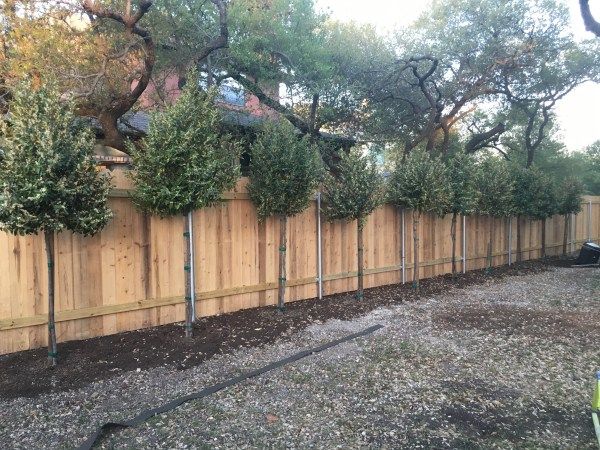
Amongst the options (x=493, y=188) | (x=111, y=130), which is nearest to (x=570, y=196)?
(x=493, y=188)

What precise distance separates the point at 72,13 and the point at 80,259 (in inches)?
167

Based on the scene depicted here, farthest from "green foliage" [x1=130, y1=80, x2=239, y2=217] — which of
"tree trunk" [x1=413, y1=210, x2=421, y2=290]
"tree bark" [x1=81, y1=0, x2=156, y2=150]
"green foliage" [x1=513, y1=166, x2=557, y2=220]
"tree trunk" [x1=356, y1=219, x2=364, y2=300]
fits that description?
"green foliage" [x1=513, y1=166, x2=557, y2=220]

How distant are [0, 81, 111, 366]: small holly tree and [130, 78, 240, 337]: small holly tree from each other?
65 cm

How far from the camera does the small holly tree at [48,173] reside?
4121 millimetres

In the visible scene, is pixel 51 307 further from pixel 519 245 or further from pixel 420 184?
pixel 519 245

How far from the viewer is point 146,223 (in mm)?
5820

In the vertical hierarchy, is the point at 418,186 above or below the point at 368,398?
above

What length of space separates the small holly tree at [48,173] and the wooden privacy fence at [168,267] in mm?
456

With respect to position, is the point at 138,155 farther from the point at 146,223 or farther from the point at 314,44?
A: the point at 314,44

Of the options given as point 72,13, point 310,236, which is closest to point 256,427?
point 310,236

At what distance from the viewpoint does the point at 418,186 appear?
28.0ft

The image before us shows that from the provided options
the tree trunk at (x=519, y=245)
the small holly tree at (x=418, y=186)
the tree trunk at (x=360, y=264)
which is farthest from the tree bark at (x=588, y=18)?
the tree trunk at (x=360, y=264)

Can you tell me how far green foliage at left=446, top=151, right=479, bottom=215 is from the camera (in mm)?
9539

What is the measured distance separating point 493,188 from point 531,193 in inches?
91.7
